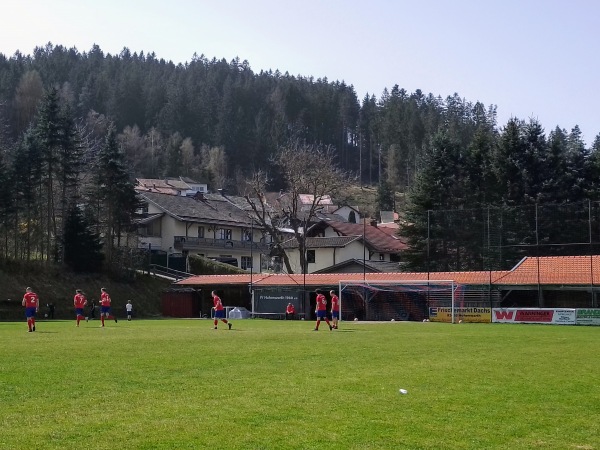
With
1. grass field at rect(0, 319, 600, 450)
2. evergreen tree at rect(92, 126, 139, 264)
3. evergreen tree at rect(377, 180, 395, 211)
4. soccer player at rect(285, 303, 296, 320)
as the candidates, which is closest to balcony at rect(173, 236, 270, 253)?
evergreen tree at rect(92, 126, 139, 264)

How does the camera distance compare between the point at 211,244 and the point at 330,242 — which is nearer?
the point at 330,242

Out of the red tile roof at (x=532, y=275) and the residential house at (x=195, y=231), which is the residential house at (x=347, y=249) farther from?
the red tile roof at (x=532, y=275)

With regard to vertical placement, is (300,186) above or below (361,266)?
above

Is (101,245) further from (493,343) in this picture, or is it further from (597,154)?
(493,343)

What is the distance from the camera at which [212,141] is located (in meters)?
152

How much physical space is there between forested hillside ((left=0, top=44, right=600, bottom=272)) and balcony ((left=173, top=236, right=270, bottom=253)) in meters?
10.3

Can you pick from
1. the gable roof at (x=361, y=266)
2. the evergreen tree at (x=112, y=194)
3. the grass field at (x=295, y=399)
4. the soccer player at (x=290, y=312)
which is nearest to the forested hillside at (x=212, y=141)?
the evergreen tree at (x=112, y=194)

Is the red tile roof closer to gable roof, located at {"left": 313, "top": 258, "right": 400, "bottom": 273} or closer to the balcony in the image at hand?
gable roof, located at {"left": 313, "top": 258, "right": 400, "bottom": 273}

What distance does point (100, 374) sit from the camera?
50.1 ft

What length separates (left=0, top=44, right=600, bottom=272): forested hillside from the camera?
211ft

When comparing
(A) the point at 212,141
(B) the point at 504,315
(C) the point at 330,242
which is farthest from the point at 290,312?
(A) the point at 212,141

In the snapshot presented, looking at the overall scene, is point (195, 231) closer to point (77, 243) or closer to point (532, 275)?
point (77, 243)

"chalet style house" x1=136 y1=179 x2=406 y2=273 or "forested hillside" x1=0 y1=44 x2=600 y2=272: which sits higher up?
"forested hillside" x1=0 y1=44 x2=600 y2=272

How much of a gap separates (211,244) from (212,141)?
238 feet
